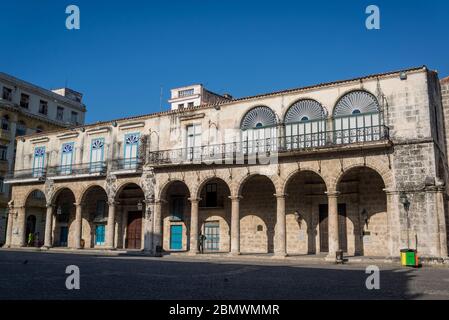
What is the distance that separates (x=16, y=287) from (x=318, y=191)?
17249 mm

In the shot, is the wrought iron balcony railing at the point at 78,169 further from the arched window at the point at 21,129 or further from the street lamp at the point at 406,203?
the street lamp at the point at 406,203

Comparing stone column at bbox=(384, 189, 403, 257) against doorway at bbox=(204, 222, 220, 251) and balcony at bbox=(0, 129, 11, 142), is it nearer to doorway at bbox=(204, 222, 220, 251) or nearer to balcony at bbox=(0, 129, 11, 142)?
doorway at bbox=(204, 222, 220, 251)

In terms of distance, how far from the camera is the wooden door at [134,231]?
1157 inches

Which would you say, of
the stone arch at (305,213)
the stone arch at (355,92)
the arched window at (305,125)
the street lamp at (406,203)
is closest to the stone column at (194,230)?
the stone arch at (305,213)

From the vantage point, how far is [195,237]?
2394 cm

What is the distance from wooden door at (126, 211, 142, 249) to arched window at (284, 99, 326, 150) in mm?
12220

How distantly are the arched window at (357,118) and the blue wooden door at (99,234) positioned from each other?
18.1 meters

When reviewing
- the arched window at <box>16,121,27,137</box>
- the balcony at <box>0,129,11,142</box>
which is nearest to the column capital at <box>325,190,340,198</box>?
the balcony at <box>0,129,11,142</box>

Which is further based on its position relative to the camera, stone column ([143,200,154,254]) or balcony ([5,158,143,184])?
balcony ([5,158,143,184])

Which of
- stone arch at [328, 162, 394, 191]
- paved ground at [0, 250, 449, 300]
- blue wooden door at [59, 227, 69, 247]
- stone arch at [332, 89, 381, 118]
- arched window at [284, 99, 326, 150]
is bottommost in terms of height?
paved ground at [0, 250, 449, 300]

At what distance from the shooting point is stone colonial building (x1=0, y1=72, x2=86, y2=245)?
123 feet
